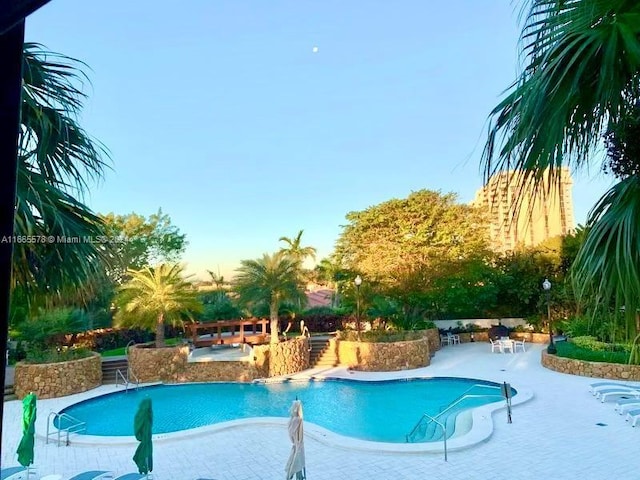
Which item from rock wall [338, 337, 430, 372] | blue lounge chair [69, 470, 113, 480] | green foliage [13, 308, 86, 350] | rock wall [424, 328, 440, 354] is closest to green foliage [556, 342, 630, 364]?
rock wall [338, 337, 430, 372]

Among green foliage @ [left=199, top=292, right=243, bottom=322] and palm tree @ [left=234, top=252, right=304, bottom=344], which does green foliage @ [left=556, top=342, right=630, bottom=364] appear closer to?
palm tree @ [left=234, top=252, right=304, bottom=344]

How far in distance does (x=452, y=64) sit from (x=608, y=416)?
32.4ft

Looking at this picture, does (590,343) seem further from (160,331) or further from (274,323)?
(160,331)

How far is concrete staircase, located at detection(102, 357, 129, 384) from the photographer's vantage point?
17.2 m

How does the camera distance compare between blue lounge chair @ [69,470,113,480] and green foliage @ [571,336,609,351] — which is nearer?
blue lounge chair @ [69,470,113,480]

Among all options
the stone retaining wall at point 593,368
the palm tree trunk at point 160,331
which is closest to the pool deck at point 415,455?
the stone retaining wall at point 593,368

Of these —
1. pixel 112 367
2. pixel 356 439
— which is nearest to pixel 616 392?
pixel 356 439

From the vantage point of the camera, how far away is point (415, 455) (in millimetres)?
8836

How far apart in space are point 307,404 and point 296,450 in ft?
25.2

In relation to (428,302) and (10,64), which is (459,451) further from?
(428,302)

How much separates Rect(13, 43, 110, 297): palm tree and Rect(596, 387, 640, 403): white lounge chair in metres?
13.3

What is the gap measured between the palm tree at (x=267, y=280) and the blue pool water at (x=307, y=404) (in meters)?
4.21

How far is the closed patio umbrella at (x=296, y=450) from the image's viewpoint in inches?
274

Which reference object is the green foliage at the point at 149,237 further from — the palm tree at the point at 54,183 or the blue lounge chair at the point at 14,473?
the palm tree at the point at 54,183
